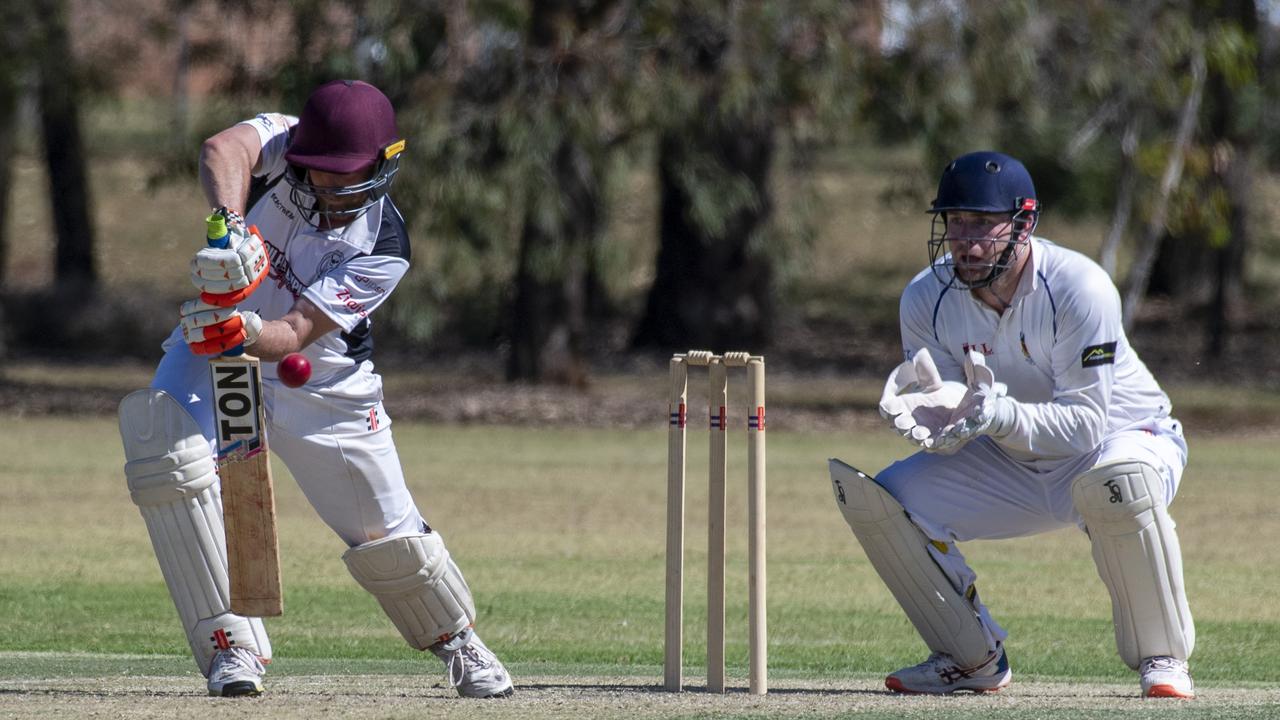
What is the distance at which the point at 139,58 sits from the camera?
19922mm

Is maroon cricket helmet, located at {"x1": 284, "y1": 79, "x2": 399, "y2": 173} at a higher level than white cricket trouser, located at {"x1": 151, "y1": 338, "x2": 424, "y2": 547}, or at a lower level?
higher

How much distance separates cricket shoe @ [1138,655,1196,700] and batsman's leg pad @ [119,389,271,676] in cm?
234

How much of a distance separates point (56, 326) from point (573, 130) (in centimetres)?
1033

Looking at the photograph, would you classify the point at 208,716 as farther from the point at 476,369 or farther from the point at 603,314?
the point at 603,314

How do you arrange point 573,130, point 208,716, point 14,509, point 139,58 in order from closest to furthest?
point 208,716, point 14,509, point 573,130, point 139,58

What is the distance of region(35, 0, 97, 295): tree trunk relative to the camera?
19.8 metres

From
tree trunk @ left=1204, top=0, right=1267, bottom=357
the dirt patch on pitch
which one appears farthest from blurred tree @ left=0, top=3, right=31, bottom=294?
the dirt patch on pitch

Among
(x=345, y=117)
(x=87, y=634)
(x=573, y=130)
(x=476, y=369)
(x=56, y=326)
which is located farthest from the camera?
(x=56, y=326)

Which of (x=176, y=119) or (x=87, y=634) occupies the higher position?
(x=176, y=119)

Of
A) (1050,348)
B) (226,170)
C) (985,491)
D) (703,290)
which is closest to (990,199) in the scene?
(1050,348)

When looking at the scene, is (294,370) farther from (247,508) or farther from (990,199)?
(990,199)

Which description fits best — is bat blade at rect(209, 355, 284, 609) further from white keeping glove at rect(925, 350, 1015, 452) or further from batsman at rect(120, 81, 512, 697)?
white keeping glove at rect(925, 350, 1015, 452)

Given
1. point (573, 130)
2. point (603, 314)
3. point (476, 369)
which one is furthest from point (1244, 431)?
point (603, 314)

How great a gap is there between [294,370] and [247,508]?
505 millimetres
